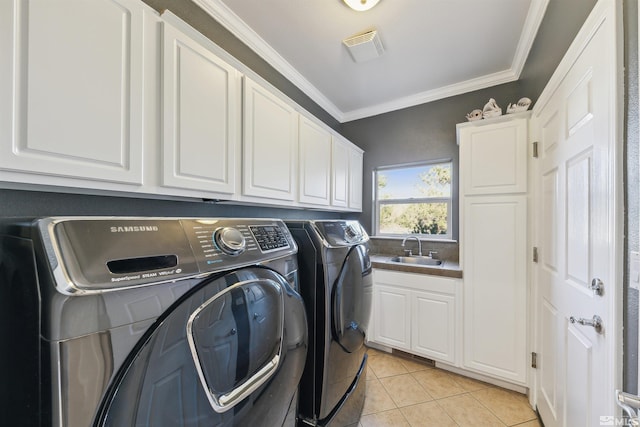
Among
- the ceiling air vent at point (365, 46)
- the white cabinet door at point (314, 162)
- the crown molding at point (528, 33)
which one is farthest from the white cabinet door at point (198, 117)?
the crown molding at point (528, 33)

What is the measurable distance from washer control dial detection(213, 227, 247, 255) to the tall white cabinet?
1.95m

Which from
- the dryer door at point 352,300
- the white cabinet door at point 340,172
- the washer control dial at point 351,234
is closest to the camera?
the dryer door at point 352,300

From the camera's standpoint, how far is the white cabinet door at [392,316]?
225cm

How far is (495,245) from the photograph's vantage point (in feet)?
6.30

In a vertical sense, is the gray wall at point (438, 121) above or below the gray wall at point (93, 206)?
above

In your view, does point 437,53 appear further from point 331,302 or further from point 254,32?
point 331,302

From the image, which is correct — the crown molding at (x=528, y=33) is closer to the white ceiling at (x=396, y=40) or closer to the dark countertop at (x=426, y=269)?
the white ceiling at (x=396, y=40)

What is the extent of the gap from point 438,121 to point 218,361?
9.63 feet

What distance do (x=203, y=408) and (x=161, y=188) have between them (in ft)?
2.85

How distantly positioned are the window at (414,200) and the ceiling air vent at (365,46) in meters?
1.32

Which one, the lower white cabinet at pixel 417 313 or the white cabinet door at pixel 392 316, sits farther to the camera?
the white cabinet door at pixel 392 316

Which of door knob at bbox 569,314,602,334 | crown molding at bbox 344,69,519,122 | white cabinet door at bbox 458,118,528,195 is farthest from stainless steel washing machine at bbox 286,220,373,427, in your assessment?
crown molding at bbox 344,69,519,122

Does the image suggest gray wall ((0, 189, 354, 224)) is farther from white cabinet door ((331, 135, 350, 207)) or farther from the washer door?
white cabinet door ((331, 135, 350, 207))

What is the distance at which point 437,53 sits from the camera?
2.09m
